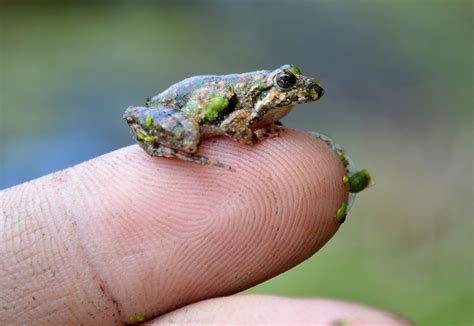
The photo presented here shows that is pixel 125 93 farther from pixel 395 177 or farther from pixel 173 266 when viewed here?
pixel 173 266

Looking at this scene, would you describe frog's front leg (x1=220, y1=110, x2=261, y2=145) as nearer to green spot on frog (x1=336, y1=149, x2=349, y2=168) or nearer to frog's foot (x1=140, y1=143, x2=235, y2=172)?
frog's foot (x1=140, y1=143, x2=235, y2=172)

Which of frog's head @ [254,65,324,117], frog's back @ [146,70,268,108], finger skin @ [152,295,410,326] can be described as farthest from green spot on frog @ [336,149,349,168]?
finger skin @ [152,295,410,326]

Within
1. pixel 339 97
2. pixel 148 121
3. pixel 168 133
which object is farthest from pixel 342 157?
pixel 339 97

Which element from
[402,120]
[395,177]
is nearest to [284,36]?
[402,120]

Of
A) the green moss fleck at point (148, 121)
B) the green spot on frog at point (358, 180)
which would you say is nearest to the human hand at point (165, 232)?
the green spot on frog at point (358, 180)

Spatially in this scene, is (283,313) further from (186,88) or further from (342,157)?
(186,88)
